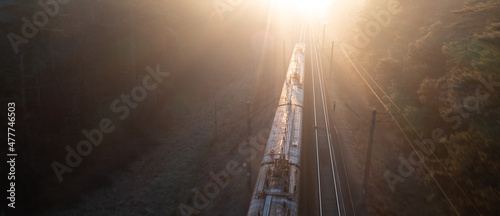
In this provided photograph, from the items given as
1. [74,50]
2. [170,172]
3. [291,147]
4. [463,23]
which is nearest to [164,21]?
[74,50]

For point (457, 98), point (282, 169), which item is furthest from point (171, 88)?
point (457, 98)

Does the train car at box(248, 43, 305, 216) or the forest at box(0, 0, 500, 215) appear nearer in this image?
the train car at box(248, 43, 305, 216)

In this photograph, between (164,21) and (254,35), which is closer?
(164,21)

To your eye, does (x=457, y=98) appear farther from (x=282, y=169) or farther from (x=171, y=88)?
(x=171, y=88)

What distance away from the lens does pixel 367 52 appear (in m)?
33.6

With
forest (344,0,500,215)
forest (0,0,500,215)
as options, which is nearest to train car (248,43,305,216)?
forest (0,0,500,215)

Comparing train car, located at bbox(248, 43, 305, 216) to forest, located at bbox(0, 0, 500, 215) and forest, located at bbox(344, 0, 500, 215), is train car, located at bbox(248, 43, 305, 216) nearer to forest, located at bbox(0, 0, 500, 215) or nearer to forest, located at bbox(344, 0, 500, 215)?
forest, located at bbox(0, 0, 500, 215)

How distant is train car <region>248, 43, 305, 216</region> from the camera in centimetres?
1048

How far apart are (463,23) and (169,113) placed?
2458 cm

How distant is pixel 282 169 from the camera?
1280cm

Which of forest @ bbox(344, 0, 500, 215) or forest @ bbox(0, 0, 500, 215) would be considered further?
forest @ bbox(0, 0, 500, 215)

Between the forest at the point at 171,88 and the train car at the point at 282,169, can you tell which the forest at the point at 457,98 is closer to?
the forest at the point at 171,88

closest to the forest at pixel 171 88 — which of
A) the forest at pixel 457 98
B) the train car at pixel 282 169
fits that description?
the forest at pixel 457 98

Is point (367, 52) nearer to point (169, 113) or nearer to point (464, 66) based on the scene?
point (464, 66)
